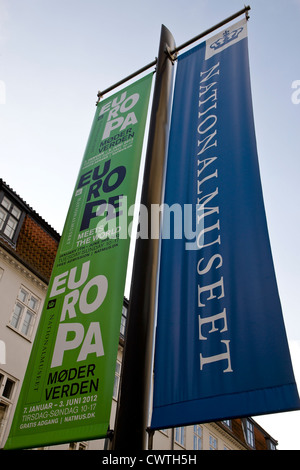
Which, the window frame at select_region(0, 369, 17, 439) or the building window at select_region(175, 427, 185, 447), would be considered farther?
the building window at select_region(175, 427, 185, 447)

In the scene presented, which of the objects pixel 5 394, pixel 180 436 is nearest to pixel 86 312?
pixel 5 394

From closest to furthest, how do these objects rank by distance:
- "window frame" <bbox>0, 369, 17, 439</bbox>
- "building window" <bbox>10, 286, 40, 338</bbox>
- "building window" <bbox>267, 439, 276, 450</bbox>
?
"window frame" <bbox>0, 369, 17, 439</bbox> < "building window" <bbox>10, 286, 40, 338</bbox> < "building window" <bbox>267, 439, 276, 450</bbox>

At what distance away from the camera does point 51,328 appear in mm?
5539

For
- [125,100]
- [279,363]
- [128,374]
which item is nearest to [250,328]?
[279,363]

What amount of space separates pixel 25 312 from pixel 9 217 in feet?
11.5

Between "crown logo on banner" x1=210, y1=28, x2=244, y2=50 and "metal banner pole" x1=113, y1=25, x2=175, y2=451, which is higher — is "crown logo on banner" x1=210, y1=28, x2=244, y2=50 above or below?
above

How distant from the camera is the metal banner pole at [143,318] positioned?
Answer: 155 inches

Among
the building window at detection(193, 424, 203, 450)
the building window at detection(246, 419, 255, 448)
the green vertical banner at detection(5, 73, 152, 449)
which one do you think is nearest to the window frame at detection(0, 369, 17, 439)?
the green vertical banner at detection(5, 73, 152, 449)

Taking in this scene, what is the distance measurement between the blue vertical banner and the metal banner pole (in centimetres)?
24

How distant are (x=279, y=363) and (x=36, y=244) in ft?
46.5

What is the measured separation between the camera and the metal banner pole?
3929 mm

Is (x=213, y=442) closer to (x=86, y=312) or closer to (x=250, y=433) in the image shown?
(x=250, y=433)

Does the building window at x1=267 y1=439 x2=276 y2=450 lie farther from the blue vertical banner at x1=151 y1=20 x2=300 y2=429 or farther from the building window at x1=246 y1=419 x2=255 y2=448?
the blue vertical banner at x1=151 y1=20 x2=300 y2=429

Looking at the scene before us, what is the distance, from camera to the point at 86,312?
5352mm
